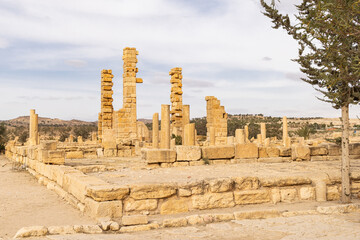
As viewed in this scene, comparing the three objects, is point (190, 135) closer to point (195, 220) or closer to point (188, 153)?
point (188, 153)

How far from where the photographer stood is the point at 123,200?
7.00m

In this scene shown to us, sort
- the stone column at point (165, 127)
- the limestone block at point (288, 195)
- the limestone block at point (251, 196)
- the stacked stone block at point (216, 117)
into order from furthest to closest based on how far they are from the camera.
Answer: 1. the stacked stone block at point (216, 117)
2. the stone column at point (165, 127)
3. the limestone block at point (288, 195)
4. the limestone block at point (251, 196)

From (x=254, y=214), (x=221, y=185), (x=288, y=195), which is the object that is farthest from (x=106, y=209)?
(x=288, y=195)

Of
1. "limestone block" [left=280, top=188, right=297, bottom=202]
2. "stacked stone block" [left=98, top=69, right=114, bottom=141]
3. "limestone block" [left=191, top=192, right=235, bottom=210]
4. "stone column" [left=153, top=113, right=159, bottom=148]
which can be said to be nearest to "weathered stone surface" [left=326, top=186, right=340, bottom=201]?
"limestone block" [left=280, top=188, right=297, bottom=202]

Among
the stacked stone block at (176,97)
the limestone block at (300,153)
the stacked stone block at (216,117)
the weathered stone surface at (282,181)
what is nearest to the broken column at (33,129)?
the stacked stone block at (176,97)

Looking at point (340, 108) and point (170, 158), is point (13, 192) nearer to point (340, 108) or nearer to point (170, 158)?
point (170, 158)

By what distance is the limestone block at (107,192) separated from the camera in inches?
267

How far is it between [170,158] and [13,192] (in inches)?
183

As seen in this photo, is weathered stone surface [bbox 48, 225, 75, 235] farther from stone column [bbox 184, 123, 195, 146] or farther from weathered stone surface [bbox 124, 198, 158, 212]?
stone column [bbox 184, 123, 195, 146]

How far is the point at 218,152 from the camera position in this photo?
13000mm

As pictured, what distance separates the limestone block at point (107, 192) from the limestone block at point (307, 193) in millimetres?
3928

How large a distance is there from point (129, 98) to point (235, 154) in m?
10.8

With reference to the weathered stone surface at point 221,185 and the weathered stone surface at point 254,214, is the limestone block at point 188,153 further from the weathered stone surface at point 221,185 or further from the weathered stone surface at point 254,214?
the weathered stone surface at point 254,214

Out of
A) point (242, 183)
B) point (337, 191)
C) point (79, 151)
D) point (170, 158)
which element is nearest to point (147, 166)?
point (170, 158)
